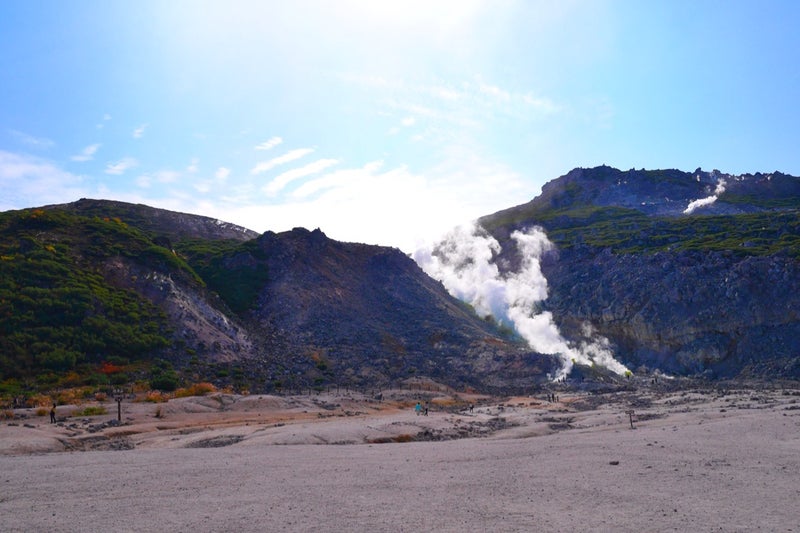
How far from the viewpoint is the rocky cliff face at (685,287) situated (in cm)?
6312

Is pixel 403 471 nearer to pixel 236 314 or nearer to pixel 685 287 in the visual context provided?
pixel 236 314

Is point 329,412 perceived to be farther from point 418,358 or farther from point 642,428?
point 418,358

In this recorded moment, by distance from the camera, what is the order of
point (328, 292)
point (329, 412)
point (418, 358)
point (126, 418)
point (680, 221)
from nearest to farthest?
Answer: 1. point (126, 418)
2. point (329, 412)
3. point (418, 358)
4. point (328, 292)
5. point (680, 221)

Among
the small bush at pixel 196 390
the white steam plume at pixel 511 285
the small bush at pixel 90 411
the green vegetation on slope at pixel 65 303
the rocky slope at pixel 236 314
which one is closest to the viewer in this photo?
the small bush at pixel 90 411

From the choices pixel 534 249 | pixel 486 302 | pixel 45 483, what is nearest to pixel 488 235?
pixel 534 249

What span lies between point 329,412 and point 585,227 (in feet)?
311

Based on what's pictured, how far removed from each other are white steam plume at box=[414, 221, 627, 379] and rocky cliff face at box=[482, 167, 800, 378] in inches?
95.2

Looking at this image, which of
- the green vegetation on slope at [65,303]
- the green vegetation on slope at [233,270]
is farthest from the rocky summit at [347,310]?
the green vegetation on slope at [233,270]

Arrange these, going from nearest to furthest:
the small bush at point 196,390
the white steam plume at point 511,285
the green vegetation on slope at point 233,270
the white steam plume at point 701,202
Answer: the small bush at point 196,390, the green vegetation on slope at point 233,270, the white steam plume at point 511,285, the white steam plume at point 701,202

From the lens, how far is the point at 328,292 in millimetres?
76438

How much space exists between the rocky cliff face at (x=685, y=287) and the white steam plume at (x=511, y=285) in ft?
7.93

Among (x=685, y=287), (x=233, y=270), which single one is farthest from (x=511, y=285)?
(x=233, y=270)

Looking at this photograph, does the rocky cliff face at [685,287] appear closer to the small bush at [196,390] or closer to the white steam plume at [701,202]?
the white steam plume at [701,202]

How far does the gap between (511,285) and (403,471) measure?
8083 centimetres
